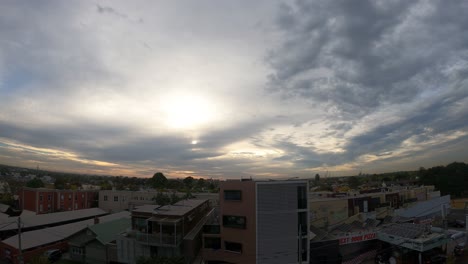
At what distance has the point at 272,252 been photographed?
33.4 meters

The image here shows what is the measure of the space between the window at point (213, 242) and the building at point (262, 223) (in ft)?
0.38

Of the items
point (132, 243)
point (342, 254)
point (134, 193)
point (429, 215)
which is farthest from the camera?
point (134, 193)

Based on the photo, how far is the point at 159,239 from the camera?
3384cm

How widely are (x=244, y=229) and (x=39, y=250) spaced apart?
99.5 feet

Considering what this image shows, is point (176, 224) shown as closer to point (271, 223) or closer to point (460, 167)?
point (271, 223)

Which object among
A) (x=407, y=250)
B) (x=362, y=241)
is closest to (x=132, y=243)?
(x=362, y=241)

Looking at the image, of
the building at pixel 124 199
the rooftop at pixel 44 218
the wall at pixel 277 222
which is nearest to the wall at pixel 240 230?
the wall at pixel 277 222

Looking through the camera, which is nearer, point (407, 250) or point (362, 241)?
point (407, 250)

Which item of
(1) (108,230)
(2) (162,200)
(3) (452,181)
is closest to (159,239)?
(1) (108,230)

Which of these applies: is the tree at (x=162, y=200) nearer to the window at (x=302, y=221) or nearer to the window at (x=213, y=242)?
the window at (x=213, y=242)

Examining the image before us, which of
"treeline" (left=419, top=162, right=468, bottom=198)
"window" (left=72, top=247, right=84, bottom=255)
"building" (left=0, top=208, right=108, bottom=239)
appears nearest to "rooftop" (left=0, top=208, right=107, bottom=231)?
"building" (left=0, top=208, right=108, bottom=239)

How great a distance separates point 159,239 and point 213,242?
6.75 meters

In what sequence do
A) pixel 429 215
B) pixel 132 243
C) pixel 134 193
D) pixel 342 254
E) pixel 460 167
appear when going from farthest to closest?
pixel 460 167 → pixel 134 193 → pixel 429 215 → pixel 342 254 → pixel 132 243

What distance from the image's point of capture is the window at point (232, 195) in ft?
115
